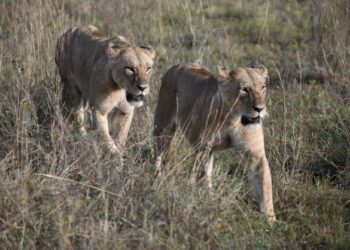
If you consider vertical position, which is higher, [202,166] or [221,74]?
[221,74]

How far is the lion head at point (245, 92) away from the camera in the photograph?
17.8 feet

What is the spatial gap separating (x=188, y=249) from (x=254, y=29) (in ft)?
22.4

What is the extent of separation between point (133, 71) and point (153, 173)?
5.49 ft

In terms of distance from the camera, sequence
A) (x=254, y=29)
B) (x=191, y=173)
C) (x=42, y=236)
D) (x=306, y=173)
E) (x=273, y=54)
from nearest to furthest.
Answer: (x=42, y=236) → (x=191, y=173) → (x=306, y=173) → (x=273, y=54) → (x=254, y=29)

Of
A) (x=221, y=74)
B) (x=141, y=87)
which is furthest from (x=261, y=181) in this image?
(x=141, y=87)

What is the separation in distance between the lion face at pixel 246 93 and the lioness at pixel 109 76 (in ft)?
3.38

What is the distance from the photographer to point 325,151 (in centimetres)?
650

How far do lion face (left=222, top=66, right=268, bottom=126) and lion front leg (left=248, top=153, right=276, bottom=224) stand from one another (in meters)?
0.31

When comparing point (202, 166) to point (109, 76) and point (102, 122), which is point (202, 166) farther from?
point (109, 76)

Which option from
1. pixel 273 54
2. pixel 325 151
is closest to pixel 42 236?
pixel 325 151

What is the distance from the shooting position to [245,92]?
18.0 feet

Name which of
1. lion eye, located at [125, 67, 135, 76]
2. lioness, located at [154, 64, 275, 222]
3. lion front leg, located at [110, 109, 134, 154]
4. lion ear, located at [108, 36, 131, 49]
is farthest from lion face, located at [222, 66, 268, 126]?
lion ear, located at [108, 36, 131, 49]

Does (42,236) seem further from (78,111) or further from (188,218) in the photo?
(78,111)

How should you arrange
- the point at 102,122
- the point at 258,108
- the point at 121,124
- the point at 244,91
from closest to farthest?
the point at 258,108, the point at 244,91, the point at 102,122, the point at 121,124
